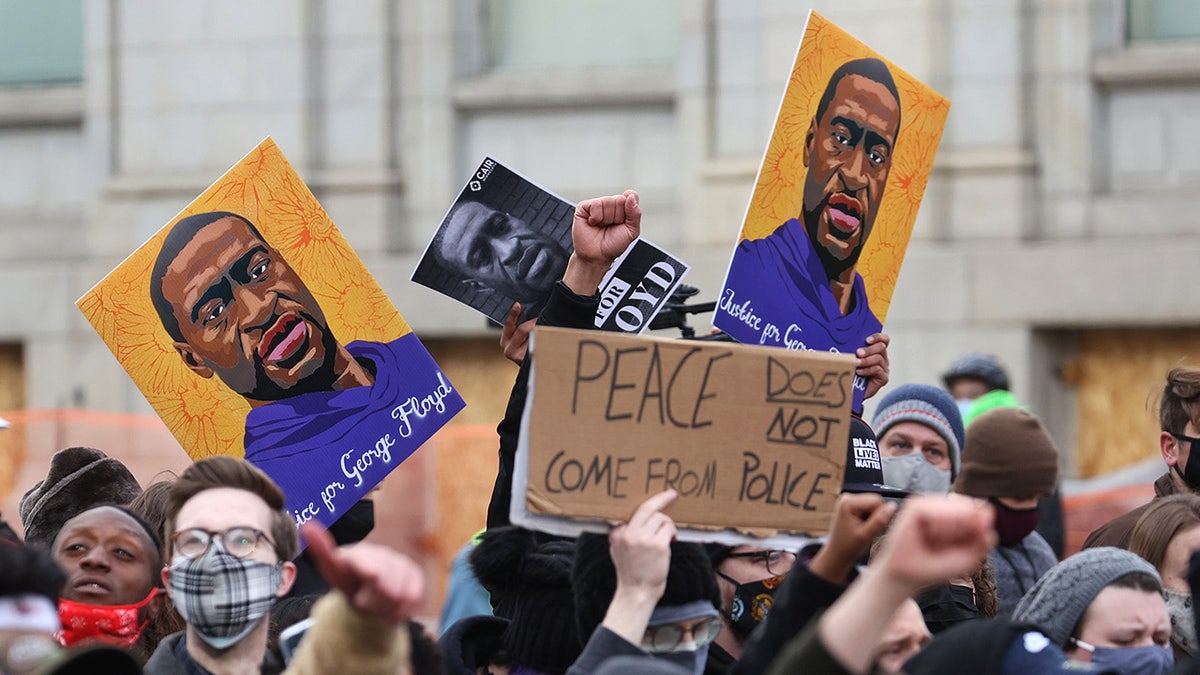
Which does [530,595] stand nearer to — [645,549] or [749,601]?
[749,601]

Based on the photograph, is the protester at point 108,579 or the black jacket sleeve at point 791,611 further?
the protester at point 108,579

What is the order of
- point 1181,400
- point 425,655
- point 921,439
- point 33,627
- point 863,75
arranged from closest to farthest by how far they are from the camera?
1. point 33,627
2. point 425,655
3. point 1181,400
4. point 863,75
5. point 921,439

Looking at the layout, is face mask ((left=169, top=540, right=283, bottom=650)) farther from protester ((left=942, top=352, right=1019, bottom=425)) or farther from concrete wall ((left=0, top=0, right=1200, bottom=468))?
concrete wall ((left=0, top=0, right=1200, bottom=468))

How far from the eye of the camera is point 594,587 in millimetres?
4188

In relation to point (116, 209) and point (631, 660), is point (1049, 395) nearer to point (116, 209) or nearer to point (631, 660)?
point (116, 209)

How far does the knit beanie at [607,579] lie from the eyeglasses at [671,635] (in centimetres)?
5

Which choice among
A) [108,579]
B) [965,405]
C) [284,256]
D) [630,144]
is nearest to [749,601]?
[108,579]

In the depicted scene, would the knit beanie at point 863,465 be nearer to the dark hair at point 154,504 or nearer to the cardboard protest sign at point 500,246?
the cardboard protest sign at point 500,246

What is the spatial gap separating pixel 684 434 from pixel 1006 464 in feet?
8.79

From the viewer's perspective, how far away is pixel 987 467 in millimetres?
6461

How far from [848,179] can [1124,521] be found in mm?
1301

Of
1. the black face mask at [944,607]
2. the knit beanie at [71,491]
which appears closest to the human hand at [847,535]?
the black face mask at [944,607]

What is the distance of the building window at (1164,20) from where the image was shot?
37.3 feet

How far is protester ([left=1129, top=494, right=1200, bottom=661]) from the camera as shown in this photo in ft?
16.0
